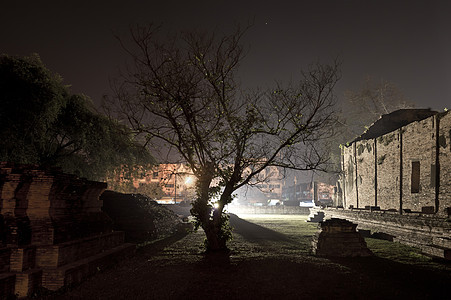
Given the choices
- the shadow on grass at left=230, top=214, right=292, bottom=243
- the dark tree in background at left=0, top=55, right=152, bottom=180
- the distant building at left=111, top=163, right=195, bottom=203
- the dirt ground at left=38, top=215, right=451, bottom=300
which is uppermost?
the dark tree in background at left=0, top=55, right=152, bottom=180

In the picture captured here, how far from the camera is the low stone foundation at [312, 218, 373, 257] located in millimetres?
8883

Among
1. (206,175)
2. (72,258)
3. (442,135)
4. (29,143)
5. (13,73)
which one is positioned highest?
(13,73)

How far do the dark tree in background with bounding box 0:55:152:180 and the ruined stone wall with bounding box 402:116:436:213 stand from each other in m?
12.7

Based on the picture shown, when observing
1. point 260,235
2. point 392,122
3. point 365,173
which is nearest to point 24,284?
point 260,235

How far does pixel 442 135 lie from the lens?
13.9 metres

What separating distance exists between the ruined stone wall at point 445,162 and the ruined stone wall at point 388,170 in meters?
3.81

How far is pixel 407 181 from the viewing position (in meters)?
16.8

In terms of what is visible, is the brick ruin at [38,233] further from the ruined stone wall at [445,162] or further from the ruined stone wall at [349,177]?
the ruined stone wall at [349,177]

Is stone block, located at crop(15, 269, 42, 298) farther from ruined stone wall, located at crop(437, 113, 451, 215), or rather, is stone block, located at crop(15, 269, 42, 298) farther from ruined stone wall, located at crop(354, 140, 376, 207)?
ruined stone wall, located at crop(354, 140, 376, 207)

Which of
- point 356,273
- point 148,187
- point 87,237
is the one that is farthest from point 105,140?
point 148,187

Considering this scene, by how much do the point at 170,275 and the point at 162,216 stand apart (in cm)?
924

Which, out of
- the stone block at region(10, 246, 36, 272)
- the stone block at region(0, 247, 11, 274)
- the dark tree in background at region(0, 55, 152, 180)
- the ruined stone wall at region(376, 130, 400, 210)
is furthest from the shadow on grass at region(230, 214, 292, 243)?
the stone block at region(0, 247, 11, 274)

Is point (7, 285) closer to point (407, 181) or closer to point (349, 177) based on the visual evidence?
point (407, 181)

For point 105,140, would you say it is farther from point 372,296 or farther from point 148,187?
point 148,187
